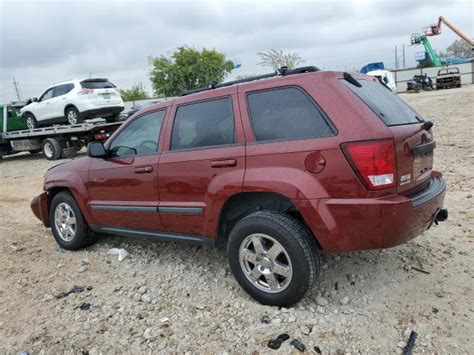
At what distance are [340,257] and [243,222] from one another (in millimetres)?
1275

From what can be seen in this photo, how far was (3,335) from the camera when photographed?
130 inches

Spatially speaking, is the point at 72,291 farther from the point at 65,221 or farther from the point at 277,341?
the point at 277,341

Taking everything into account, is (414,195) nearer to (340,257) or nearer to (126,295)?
(340,257)

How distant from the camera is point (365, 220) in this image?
2840mm

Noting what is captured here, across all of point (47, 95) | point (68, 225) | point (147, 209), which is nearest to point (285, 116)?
point (147, 209)

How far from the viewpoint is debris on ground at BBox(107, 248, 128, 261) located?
4641mm

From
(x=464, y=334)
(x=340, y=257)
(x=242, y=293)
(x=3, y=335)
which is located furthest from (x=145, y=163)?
(x=464, y=334)

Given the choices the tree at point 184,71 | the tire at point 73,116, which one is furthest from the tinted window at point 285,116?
the tree at point 184,71

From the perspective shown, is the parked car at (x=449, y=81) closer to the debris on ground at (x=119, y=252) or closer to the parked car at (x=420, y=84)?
the parked car at (x=420, y=84)

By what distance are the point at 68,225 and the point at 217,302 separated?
8.12 ft

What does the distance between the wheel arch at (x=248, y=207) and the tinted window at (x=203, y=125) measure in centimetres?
49

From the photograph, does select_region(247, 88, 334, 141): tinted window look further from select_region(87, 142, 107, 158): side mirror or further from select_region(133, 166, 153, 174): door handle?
select_region(87, 142, 107, 158): side mirror

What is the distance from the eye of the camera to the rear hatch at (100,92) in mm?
13641

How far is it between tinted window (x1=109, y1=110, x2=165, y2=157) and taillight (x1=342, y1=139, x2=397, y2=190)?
1.98 meters
